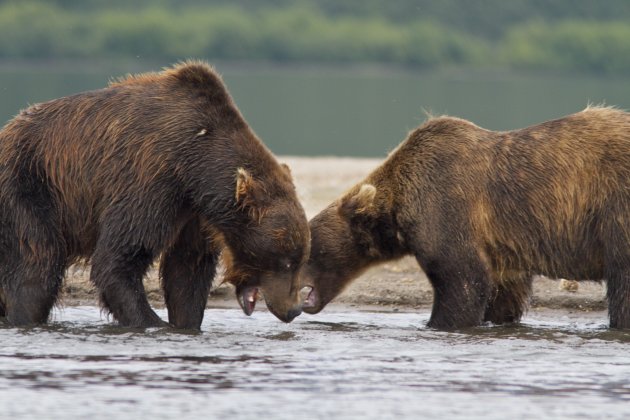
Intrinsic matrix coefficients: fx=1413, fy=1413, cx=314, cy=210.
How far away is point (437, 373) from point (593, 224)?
5.36 feet

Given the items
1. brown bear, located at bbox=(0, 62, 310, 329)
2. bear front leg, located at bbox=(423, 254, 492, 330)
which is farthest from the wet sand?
brown bear, located at bbox=(0, 62, 310, 329)

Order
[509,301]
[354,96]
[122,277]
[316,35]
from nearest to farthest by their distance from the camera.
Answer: [122,277]
[509,301]
[354,96]
[316,35]

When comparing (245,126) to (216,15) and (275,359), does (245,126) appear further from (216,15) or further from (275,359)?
(216,15)

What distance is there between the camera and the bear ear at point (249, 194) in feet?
26.0

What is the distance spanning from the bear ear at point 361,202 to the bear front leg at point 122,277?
1.43 m

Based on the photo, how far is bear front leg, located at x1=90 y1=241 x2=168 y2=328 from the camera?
7992 millimetres

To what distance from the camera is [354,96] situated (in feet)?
153

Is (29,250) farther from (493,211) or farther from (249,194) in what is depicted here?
(493,211)

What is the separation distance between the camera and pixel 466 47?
59.3 m

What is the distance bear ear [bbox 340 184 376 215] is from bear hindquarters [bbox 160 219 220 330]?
93 cm

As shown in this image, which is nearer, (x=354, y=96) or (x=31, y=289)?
(x=31, y=289)

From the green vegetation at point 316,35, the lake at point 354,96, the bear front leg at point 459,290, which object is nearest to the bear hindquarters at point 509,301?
the bear front leg at point 459,290

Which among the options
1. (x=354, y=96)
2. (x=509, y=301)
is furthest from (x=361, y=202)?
(x=354, y=96)

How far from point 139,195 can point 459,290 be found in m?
2.04
